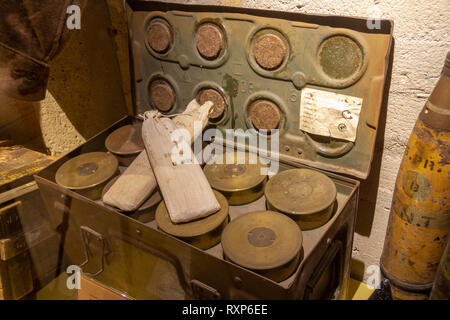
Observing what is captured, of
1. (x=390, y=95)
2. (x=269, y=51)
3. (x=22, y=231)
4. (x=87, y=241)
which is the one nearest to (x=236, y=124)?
(x=269, y=51)

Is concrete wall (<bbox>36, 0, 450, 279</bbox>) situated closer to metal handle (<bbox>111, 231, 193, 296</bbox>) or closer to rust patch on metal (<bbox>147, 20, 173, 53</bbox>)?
rust patch on metal (<bbox>147, 20, 173, 53</bbox>)

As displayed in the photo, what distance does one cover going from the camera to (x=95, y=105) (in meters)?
1.97

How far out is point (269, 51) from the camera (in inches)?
54.1

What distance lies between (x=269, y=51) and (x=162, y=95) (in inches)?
22.2

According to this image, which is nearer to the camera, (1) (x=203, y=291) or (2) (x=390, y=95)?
(1) (x=203, y=291)

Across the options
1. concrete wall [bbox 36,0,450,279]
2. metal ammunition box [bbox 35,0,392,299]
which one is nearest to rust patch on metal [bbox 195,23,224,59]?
metal ammunition box [bbox 35,0,392,299]

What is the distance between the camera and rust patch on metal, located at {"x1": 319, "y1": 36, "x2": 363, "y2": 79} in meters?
1.23

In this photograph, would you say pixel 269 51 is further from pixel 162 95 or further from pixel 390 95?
pixel 162 95

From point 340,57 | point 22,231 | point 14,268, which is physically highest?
point 340,57

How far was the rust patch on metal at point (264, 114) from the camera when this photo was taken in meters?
1.47

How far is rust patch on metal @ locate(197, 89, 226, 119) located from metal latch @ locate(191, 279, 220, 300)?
0.70m

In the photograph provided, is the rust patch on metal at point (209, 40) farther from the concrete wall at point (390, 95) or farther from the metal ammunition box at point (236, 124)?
the concrete wall at point (390, 95)

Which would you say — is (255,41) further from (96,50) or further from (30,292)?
(30,292)

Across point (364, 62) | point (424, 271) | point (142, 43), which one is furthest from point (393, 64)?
point (142, 43)
